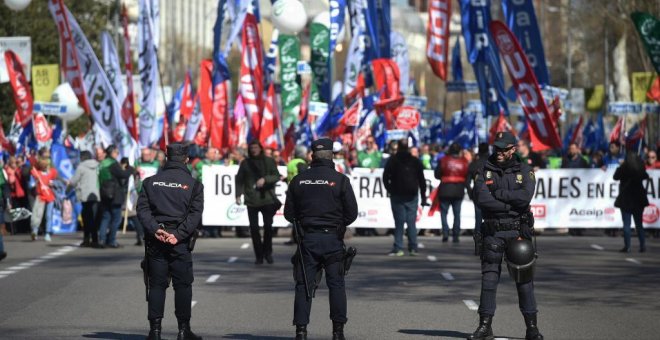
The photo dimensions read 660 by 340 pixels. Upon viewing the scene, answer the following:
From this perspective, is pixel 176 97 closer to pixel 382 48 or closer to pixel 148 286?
pixel 382 48

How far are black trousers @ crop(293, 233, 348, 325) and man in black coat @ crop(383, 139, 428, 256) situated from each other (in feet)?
38.4

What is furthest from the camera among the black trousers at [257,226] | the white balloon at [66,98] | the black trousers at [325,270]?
the white balloon at [66,98]

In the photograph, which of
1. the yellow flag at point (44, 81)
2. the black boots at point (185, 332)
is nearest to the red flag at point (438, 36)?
the yellow flag at point (44, 81)

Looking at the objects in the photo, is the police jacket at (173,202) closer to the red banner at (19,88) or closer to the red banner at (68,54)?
the red banner at (68,54)

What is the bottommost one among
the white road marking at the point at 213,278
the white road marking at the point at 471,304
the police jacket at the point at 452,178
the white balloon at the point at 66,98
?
the white road marking at the point at 213,278

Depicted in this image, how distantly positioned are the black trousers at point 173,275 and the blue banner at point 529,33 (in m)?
21.9

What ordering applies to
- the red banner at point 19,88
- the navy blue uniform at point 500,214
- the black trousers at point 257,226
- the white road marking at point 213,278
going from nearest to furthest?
the navy blue uniform at point 500,214, the white road marking at point 213,278, the black trousers at point 257,226, the red banner at point 19,88

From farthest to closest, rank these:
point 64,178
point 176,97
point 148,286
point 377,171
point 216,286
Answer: point 176,97 → point 64,178 → point 377,171 → point 216,286 → point 148,286

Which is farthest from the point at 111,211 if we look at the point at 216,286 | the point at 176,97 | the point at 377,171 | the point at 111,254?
the point at 176,97

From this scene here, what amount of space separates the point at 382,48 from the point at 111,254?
15566 mm

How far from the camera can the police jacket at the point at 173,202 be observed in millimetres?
13422

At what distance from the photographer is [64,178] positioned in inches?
1401

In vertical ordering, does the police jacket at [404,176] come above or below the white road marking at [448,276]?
above

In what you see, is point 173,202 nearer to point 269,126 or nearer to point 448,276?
point 448,276
